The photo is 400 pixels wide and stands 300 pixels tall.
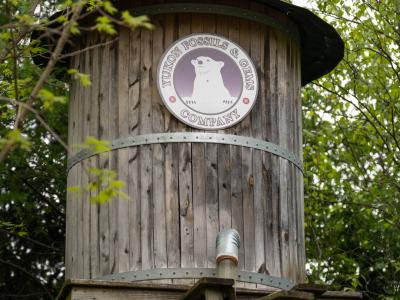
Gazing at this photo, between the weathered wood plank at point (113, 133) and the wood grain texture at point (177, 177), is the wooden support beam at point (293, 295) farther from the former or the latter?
the weathered wood plank at point (113, 133)

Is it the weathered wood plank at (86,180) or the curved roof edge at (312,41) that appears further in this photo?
the curved roof edge at (312,41)

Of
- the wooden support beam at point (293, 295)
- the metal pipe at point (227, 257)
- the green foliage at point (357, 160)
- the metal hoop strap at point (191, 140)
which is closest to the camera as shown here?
the wooden support beam at point (293, 295)

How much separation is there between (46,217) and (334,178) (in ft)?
13.6

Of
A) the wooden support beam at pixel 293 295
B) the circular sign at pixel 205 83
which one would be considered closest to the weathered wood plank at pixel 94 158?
the circular sign at pixel 205 83

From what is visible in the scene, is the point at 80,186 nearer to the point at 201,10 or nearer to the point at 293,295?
the point at 201,10

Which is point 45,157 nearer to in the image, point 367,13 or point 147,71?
point 367,13

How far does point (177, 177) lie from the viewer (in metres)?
8.41

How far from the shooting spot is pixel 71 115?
9398 mm

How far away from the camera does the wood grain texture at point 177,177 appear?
8.30 m

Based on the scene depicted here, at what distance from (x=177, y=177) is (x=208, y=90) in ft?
2.47

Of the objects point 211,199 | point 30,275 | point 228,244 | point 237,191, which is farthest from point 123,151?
point 30,275

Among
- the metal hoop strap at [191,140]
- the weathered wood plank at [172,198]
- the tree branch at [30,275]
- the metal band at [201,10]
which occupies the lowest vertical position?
the weathered wood plank at [172,198]

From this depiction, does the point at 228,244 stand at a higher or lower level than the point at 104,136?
lower

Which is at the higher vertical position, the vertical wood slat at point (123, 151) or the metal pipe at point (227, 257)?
the vertical wood slat at point (123, 151)
